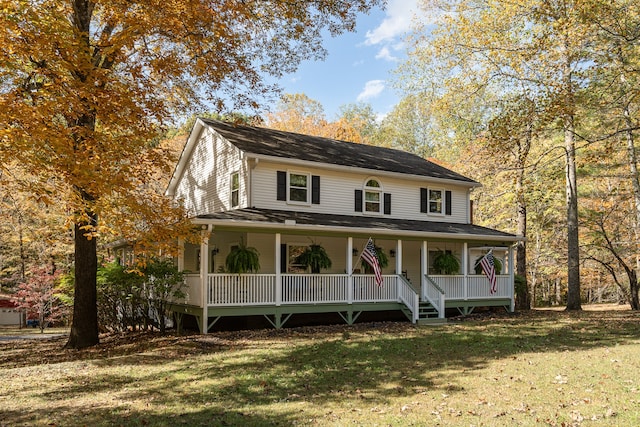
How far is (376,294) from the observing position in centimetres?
1769

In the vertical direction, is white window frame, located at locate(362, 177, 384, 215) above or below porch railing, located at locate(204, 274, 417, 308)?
above

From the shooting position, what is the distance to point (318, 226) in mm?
16109

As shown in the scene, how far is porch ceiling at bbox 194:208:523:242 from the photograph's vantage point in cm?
1513

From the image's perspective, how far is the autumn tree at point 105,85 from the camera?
9.48 meters

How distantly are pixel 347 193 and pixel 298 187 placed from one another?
7.32 feet

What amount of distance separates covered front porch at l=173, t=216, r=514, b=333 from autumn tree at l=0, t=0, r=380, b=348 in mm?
3019

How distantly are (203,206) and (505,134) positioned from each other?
13279 millimetres

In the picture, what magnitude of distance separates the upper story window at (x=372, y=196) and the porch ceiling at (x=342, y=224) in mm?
567

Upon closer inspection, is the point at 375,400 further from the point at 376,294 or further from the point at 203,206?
the point at 203,206

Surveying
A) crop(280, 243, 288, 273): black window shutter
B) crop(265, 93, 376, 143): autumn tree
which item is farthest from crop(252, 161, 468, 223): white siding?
crop(265, 93, 376, 143): autumn tree

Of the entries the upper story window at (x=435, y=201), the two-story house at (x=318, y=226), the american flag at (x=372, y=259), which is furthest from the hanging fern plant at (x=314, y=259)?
the upper story window at (x=435, y=201)

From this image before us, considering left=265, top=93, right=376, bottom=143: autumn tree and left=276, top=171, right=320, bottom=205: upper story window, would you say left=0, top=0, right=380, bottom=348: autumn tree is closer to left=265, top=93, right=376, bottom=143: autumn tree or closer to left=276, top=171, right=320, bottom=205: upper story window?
left=276, top=171, right=320, bottom=205: upper story window

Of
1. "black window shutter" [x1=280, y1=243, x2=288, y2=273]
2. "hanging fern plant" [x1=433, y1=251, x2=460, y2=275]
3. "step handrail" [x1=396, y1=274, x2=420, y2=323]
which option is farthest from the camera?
"hanging fern plant" [x1=433, y1=251, x2=460, y2=275]

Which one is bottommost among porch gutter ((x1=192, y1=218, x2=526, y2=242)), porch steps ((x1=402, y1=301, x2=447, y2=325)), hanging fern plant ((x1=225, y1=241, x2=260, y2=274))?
porch steps ((x1=402, y1=301, x2=447, y2=325))
